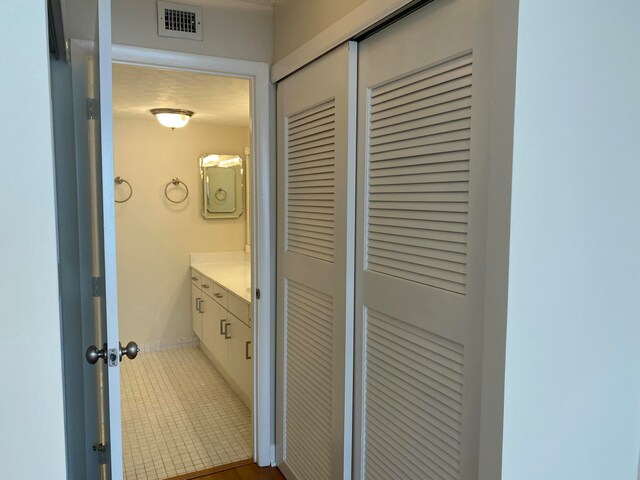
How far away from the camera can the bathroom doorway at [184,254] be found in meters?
3.29

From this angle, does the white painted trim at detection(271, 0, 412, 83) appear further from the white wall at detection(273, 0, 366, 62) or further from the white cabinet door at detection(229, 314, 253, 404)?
the white cabinet door at detection(229, 314, 253, 404)

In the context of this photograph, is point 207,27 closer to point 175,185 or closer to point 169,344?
point 175,185

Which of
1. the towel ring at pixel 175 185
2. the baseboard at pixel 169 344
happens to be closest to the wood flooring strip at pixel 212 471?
the baseboard at pixel 169 344

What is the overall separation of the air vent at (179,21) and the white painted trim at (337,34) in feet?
1.31

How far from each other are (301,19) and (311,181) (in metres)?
0.71

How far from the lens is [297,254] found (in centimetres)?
223

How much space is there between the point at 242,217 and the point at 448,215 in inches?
151

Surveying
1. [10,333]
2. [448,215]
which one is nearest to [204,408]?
[448,215]

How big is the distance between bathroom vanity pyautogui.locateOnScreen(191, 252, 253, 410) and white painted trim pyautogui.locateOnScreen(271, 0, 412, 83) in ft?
4.33

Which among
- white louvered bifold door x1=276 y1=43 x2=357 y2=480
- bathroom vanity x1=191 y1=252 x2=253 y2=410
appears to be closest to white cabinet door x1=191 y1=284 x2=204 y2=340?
bathroom vanity x1=191 y1=252 x2=253 y2=410

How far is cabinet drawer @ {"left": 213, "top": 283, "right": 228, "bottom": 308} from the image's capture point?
3.58 metres

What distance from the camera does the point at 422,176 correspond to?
141 centimetres

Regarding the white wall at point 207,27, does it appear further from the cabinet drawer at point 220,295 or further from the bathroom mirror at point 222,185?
the bathroom mirror at point 222,185

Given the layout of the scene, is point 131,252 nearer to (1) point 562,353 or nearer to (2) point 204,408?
(2) point 204,408
